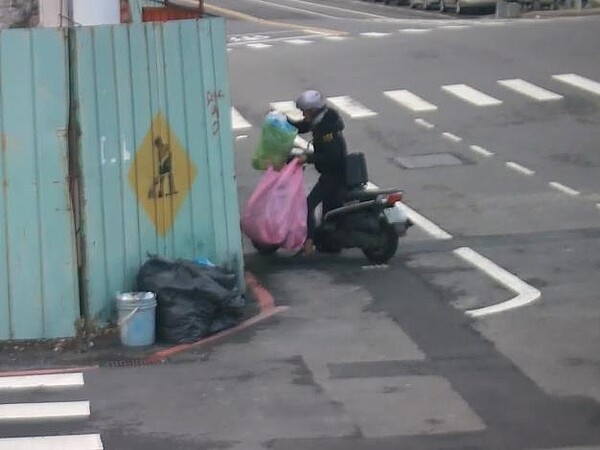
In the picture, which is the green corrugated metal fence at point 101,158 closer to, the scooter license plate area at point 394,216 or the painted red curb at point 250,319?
the painted red curb at point 250,319

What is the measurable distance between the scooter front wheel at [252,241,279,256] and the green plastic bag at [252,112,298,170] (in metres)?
0.86

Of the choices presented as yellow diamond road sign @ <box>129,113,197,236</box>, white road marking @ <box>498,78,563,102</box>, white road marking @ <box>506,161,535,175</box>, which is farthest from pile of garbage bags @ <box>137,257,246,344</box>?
white road marking @ <box>498,78,563,102</box>

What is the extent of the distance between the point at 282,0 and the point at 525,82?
3359 centimetres

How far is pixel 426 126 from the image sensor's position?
23.0 meters

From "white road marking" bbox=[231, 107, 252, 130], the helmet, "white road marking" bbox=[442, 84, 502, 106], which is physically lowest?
"white road marking" bbox=[231, 107, 252, 130]

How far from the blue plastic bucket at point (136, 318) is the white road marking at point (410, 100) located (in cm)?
1405

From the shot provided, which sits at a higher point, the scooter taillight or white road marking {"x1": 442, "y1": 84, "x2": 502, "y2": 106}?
the scooter taillight

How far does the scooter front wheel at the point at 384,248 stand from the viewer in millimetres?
13578

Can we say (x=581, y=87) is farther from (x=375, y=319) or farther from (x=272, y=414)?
(x=272, y=414)

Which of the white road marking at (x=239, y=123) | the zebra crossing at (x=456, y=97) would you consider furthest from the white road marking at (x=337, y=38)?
the white road marking at (x=239, y=123)

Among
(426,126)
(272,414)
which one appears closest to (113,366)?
(272,414)

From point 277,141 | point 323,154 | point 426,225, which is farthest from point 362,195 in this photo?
point 426,225

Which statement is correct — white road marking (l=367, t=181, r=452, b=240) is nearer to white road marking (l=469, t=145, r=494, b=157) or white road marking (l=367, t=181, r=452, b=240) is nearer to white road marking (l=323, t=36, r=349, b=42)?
white road marking (l=469, t=145, r=494, b=157)

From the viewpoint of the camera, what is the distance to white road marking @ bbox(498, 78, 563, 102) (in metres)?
24.8
